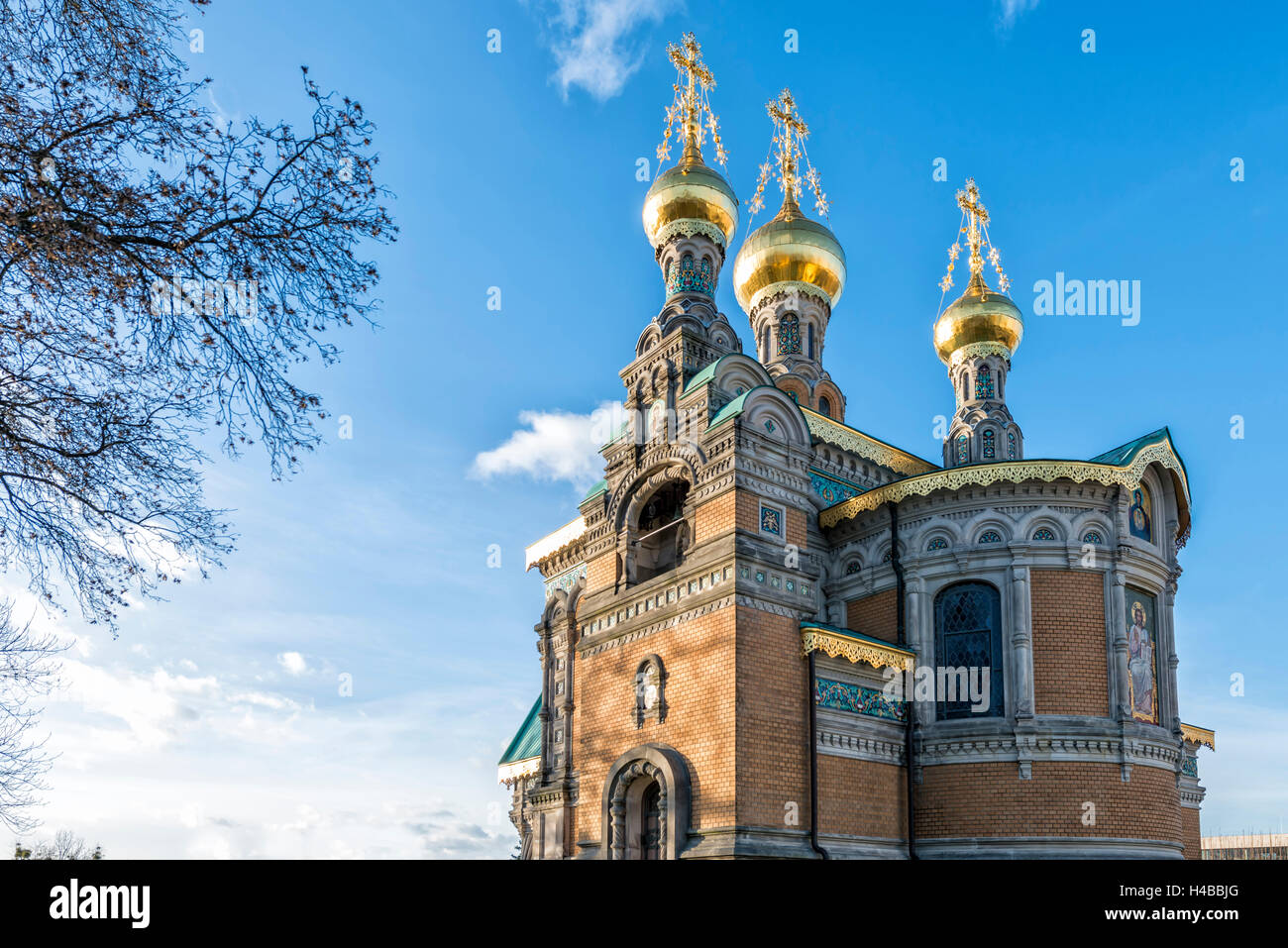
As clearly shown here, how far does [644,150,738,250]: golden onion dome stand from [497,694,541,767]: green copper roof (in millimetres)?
9855

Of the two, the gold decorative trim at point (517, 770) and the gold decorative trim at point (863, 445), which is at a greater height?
the gold decorative trim at point (863, 445)

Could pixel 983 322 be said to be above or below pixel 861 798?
above

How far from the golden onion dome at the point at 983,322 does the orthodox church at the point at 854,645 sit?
277 inches

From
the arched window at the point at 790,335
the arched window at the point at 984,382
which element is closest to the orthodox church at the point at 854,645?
the arched window at the point at 790,335

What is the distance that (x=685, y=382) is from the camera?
16203mm

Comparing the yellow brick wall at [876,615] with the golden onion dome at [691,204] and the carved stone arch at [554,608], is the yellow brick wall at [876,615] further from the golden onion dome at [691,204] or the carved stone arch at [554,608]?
the golden onion dome at [691,204]

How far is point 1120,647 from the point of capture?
14.1m

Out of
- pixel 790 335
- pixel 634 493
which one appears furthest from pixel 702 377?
pixel 790 335

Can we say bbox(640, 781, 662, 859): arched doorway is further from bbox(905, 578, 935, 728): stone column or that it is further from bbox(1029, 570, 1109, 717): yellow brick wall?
bbox(1029, 570, 1109, 717): yellow brick wall

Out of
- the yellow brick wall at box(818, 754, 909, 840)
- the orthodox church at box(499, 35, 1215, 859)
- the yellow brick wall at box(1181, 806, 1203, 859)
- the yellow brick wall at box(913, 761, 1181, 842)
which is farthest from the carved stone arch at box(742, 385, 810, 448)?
the yellow brick wall at box(1181, 806, 1203, 859)

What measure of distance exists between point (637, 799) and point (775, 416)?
5676 millimetres

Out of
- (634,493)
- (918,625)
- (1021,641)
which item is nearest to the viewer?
(1021,641)

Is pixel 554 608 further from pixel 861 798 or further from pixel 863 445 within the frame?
pixel 861 798

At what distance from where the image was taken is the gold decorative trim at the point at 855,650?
1352 centimetres
